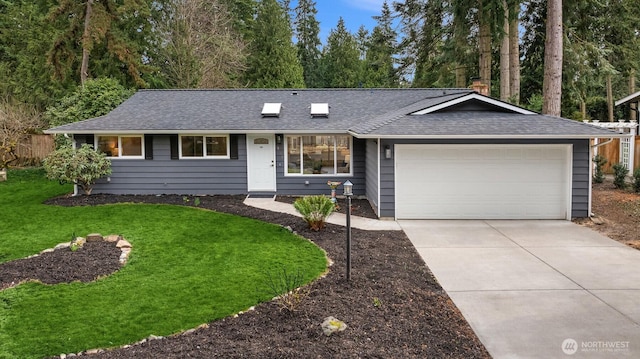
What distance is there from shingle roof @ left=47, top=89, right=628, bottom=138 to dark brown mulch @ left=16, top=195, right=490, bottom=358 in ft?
15.3

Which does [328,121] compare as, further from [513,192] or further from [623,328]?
[623,328]

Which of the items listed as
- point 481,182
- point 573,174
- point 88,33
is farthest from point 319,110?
point 88,33

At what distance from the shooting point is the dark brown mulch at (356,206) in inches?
455

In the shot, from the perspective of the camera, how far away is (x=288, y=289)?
18.6 ft

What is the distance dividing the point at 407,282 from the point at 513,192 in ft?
18.6

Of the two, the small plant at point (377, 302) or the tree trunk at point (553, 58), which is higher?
the tree trunk at point (553, 58)

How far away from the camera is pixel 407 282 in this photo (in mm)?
6441

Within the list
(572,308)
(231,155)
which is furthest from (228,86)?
(572,308)

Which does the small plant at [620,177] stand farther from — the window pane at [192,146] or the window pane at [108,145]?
the window pane at [108,145]

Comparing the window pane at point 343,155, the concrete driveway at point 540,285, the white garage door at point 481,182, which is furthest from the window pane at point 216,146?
the concrete driveway at point 540,285

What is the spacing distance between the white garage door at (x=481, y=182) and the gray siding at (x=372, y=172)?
0.78 metres

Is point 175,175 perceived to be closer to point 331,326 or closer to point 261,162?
point 261,162

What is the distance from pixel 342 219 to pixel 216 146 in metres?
5.34

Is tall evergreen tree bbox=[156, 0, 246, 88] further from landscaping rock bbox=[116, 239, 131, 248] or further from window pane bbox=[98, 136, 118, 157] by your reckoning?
landscaping rock bbox=[116, 239, 131, 248]
